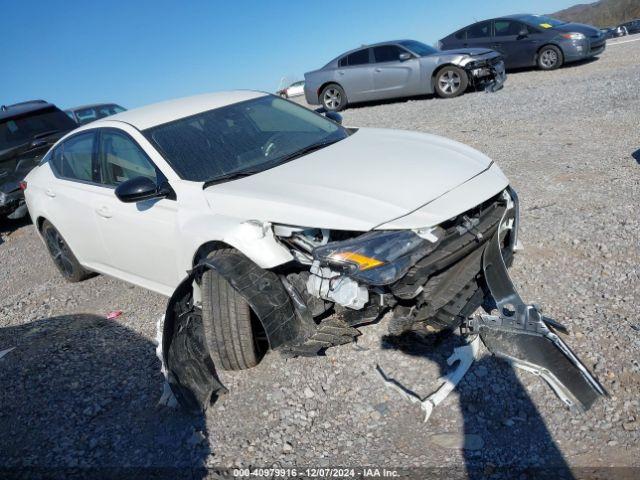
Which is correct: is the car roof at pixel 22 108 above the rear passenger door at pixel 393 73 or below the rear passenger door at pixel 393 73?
above

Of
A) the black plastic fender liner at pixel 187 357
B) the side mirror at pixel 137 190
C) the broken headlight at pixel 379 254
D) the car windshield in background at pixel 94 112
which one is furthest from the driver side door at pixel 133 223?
the car windshield in background at pixel 94 112

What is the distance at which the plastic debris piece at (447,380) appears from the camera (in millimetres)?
2928

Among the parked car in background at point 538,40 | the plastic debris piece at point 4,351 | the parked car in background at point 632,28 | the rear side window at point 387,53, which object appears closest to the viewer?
the plastic debris piece at point 4,351

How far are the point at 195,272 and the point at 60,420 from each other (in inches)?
50.1

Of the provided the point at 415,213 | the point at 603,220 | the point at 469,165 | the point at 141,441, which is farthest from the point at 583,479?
the point at 603,220

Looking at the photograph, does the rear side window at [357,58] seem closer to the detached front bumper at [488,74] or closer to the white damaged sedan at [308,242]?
the detached front bumper at [488,74]

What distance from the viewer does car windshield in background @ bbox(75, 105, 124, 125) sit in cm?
1334

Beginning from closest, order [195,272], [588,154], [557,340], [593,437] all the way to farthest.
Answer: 1. [593,437]
2. [557,340]
3. [195,272]
4. [588,154]

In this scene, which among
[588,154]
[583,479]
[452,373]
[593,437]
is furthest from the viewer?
[588,154]

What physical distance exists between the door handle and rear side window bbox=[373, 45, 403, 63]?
969 cm

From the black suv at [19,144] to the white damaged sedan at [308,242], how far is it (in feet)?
15.0

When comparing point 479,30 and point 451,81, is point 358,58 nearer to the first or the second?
point 451,81

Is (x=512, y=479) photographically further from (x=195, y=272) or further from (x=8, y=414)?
(x=8, y=414)

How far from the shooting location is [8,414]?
362 centimetres
